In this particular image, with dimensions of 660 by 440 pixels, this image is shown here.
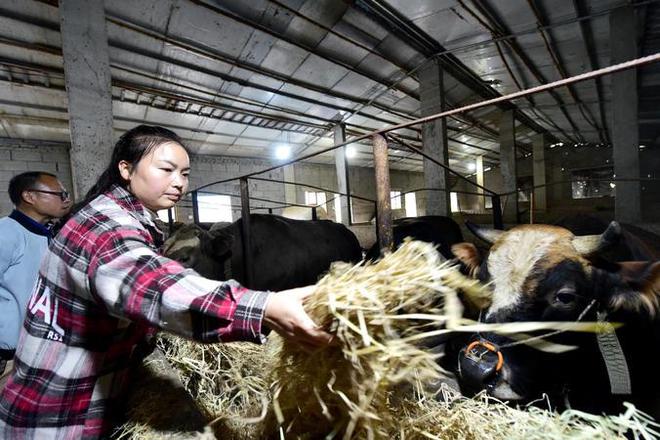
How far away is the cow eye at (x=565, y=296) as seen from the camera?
1820 mm

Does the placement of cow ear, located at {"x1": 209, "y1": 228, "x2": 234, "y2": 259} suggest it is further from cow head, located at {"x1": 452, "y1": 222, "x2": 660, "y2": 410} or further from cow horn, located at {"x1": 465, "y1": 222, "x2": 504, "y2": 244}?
cow head, located at {"x1": 452, "y1": 222, "x2": 660, "y2": 410}

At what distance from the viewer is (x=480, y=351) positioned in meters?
1.74

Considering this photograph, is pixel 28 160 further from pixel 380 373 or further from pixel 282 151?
pixel 380 373

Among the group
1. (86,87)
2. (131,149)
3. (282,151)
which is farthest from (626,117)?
(282,151)

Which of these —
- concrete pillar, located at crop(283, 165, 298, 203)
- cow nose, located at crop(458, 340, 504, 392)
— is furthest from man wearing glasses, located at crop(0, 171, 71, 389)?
concrete pillar, located at crop(283, 165, 298, 203)

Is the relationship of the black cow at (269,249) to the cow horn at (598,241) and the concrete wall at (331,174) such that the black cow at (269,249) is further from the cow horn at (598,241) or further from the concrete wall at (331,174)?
the concrete wall at (331,174)

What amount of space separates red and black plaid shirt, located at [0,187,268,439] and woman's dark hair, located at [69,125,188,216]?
0.15m

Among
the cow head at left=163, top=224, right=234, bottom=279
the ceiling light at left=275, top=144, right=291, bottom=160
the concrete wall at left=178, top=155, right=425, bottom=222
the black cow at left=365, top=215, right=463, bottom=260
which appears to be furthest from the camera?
the concrete wall at left=178, top=155, right=425, bottom=222

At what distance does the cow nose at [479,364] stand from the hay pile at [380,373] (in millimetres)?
323

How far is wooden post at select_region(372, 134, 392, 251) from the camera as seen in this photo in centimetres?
211

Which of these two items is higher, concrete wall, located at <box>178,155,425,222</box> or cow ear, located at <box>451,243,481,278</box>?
concrete wall, located at <box>178,155,425,222</box>

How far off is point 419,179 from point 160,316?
2485 centimetres

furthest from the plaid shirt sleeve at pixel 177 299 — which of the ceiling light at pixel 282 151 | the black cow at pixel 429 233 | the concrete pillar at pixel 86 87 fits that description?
the ceiling light at pixel 282 151

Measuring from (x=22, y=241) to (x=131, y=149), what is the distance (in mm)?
2018
